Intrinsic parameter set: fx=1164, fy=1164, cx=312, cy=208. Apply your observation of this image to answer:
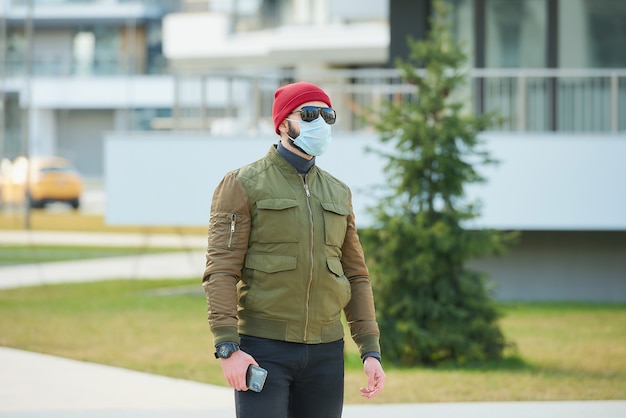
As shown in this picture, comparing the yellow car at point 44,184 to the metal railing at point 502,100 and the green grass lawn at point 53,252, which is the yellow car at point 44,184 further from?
the metal railing at point 502,100

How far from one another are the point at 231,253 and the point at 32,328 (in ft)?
33.6

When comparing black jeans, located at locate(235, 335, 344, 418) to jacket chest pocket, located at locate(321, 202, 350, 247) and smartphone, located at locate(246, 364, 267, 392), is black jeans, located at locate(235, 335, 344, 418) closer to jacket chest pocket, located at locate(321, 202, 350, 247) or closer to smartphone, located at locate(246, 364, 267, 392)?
smartphone, located at locate(246, 364, 267, 392)

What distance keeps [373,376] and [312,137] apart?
98 centimetres

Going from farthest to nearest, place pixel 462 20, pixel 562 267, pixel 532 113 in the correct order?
pixel 462 20 < pixel 562 267 < pixel 532 113

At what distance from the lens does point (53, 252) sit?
96.1 ft

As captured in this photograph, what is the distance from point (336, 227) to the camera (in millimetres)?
4574

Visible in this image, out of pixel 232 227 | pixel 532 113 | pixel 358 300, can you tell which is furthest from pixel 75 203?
pixel 232 227

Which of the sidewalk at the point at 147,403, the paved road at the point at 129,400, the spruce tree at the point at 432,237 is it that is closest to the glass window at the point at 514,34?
Answer: the spruce tree at the point at 432,237

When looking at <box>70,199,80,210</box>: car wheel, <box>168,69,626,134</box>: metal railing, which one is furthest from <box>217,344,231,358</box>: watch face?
<box>70,199,80,210</box>: car wheel

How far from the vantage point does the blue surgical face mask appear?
4516 millimetres

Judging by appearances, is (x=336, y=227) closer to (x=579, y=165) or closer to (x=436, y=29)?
(x=436, y=29)

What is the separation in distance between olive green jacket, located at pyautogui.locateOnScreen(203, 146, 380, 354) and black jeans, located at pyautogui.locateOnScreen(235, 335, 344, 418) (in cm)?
5

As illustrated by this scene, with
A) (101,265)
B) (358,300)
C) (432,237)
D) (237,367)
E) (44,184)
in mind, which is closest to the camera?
(237,367)

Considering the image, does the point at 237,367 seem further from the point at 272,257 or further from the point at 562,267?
the point at 562,267
